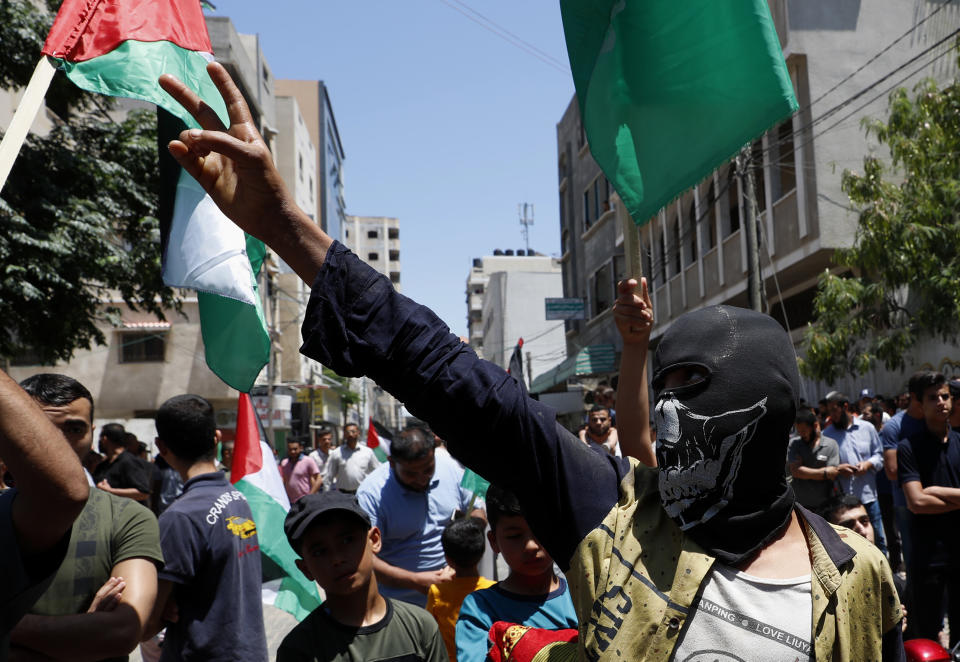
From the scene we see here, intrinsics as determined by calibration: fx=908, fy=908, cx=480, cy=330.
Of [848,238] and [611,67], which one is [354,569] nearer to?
[611,67]

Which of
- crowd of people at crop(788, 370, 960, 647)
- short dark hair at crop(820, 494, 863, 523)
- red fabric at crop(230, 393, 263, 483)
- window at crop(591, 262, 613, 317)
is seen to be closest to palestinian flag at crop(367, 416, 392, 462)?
red fabric at crop(230, 393, 263, 483)

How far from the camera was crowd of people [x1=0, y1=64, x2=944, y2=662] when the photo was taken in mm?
1639

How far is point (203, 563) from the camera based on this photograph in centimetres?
373

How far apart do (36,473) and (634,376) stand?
1506mm

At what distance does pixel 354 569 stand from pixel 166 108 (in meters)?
1.99

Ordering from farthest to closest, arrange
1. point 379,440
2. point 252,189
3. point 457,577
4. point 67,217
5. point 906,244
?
point 906,244, point 379,440, point 67,217, point 457,577, point 252,189

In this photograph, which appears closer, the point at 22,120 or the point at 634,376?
the point at 634,376

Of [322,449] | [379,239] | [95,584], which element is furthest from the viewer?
[379,239]

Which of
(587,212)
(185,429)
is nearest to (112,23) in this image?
(185,429)

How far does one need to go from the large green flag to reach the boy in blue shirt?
1.58m

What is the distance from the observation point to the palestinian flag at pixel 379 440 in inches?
479

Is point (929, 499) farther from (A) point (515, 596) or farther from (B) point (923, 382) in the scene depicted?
(A) point (515, 596)

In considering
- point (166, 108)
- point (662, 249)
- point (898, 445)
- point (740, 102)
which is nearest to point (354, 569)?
point (166, 108)

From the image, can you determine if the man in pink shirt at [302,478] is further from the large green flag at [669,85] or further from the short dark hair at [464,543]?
the large green flag at [669,85]
